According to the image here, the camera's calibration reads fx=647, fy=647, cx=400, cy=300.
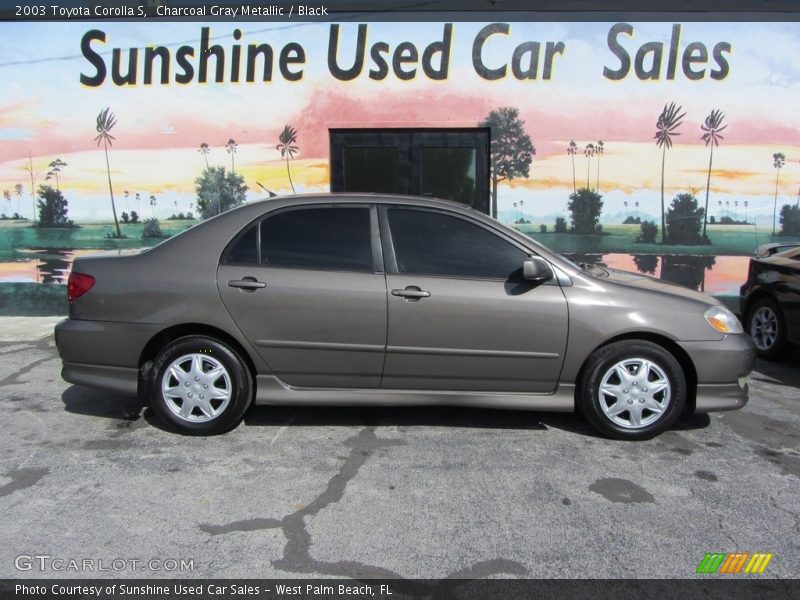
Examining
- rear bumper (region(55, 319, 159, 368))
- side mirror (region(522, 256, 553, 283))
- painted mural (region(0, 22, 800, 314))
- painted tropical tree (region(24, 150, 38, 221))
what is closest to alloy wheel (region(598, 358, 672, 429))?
side mirror (region(522, 256, 553, 283))

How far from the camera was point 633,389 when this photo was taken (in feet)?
13.6

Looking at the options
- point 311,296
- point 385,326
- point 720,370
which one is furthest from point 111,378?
point 720,370

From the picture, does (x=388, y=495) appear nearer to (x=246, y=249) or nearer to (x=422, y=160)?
(x=246, y=249)

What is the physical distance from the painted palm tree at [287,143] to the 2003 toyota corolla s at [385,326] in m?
4.60

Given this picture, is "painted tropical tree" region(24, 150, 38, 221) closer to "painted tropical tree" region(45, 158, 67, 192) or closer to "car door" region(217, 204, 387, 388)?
"painted tropical tree" region(45, 158, 67, 192)

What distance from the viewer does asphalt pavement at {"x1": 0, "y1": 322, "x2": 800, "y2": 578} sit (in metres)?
2.87

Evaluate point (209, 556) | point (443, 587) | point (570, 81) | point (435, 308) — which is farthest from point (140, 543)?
point (570, 81)

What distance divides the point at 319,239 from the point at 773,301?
189 inches

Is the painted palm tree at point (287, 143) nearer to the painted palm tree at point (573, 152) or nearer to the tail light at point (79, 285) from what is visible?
the painted palm tree at point (573, 152)

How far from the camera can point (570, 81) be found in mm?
8414

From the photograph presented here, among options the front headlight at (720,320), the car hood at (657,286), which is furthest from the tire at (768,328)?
the front headlight at (720,320)

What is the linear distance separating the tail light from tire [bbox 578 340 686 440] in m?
3.31

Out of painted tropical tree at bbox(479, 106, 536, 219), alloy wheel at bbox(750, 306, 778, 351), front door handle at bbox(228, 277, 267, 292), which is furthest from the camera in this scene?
painted tropical tree at bbox(479, 106, 536, 219)

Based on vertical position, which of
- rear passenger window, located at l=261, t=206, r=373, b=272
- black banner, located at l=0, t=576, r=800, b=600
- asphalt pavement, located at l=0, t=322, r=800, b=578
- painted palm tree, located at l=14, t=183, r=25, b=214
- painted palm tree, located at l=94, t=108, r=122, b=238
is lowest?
black banner, located at l=0, t=576, r=800, b=600
